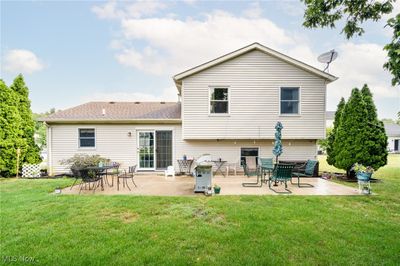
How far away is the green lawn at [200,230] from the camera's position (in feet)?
10.5

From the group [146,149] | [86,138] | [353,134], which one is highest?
[353,134]

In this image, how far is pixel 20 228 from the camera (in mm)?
4152

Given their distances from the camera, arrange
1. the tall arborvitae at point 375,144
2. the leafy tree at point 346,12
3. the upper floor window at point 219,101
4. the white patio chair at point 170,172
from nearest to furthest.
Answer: the leafy tree at point 346,12, the tall arborvitae at point 375,144, the white patio chair at point 170,172, the upper floor window at point 219,101

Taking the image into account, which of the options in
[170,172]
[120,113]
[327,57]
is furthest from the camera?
[120,113]

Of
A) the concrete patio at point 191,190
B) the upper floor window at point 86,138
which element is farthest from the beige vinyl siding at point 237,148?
the upper floor window at point 86,138

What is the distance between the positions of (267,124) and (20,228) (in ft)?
31.4

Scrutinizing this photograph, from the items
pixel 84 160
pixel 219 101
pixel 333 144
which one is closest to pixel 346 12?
pixel 219 101

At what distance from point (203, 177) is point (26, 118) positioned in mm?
10590

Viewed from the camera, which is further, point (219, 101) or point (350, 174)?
point (219, 101)

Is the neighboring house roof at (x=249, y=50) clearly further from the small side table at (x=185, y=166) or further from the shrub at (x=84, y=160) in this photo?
the shrub at (x=84, y=160)

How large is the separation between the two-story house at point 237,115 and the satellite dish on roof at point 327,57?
1732mm

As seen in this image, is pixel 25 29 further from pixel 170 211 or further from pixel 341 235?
pixel 341 235

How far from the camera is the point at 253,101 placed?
10.5m

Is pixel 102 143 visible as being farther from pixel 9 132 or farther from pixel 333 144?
pixel 333 144
